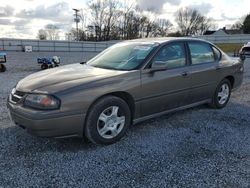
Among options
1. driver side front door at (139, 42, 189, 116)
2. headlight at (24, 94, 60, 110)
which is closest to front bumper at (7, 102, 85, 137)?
headlight at (24, 94, 60, 110)

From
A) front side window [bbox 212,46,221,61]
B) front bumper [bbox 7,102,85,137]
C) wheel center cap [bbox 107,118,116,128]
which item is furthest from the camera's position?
front side window [bbox 212,46,221,61]

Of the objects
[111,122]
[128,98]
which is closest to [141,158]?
[111,122]

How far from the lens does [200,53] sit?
5242mm

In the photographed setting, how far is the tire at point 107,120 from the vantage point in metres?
3.70

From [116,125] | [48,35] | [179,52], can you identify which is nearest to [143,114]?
[116,125]

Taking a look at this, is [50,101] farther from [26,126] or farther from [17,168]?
[17,168]

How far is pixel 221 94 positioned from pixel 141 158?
9.86 ft

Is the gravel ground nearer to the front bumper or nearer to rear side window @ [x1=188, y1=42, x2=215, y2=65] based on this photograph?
the front bumper

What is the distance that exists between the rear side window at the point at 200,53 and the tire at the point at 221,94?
0.64 meters

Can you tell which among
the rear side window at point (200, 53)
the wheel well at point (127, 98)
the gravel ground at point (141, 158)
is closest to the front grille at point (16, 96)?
the gravel ground at point (141, 158)

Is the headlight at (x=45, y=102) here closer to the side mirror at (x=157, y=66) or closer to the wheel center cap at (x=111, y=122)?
the wheel center cap at (x=111, y=122)

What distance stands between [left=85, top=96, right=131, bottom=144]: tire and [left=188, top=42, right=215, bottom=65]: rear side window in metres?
1.82

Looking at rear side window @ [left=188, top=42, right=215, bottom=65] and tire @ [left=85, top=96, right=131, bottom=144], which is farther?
rear side window @ [left=188, top=42, right=215, bottom=65]

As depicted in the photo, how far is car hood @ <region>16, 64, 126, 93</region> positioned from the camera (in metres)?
3.64
